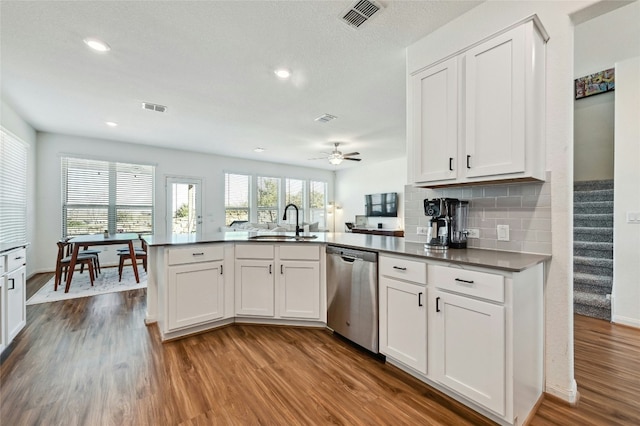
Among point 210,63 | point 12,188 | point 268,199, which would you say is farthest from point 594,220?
point 12,188

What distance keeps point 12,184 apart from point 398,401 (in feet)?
19.3

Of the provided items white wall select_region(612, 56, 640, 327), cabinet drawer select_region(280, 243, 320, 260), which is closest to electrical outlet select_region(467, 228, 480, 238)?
cabinet drawer select_region(280, 243, 320, 260)

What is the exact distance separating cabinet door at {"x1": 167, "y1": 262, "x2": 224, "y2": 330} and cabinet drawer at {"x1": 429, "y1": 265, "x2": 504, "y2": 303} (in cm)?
202

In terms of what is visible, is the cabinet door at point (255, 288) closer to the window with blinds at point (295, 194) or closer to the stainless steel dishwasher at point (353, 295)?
the stainless steel dishwasher at point (353, 295)

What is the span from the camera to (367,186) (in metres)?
8.59

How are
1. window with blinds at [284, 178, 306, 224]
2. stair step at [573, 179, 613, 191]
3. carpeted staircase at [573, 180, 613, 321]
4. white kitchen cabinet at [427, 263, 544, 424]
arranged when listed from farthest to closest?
window with blinds at [284, 178, 306, 224] → stair step at [573, 179, 613, 191] → carpeted staircase at [573, 180, 613, 321] → white kitchen cabinet at [427, 263, 544, 424]

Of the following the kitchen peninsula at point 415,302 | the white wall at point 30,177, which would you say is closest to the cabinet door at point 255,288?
the kitchen peninsula at point 415,302

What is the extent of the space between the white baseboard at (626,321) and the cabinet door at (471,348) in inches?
101

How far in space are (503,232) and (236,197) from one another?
22.5 ft

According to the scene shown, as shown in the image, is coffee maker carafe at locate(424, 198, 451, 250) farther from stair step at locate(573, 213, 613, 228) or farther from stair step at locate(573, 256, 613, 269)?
stair step at locate(573, 213, 613, 228)

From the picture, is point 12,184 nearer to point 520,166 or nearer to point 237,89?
point 237,89

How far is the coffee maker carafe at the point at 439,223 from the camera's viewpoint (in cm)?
211

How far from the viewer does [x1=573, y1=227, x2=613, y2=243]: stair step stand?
3379mm

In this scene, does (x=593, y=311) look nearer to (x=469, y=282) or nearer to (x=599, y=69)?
(x=469, y=282)
